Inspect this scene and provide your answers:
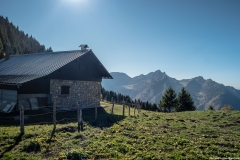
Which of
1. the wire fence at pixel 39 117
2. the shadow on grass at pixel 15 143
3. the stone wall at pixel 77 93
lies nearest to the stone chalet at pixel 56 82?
the stone wall at pixel 77 93

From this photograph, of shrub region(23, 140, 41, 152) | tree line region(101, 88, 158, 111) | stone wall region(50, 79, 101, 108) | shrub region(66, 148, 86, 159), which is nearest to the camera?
shrub region(66, 148, 86, 159)

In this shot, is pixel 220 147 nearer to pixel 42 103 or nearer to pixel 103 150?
pixel 103 150

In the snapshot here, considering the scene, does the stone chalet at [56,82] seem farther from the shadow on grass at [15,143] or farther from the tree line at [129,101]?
the tree line at [129,101]

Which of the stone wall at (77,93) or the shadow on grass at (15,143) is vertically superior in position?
the stone wall at (77,93)

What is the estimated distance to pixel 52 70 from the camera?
743 inches

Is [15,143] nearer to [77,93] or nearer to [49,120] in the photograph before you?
[49,120]

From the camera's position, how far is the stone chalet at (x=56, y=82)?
704 inches

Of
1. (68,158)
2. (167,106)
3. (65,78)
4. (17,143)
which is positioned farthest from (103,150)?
(167,106)

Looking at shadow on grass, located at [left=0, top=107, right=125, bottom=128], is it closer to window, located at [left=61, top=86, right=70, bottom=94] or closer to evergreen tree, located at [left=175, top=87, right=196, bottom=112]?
window, located at [left=61, top=86, right=70, bottom=94]

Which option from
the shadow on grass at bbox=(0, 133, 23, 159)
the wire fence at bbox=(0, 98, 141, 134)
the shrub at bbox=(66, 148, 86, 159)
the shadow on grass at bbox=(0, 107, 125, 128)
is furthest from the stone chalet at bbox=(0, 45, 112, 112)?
the shrub at bbox=(66, 148, 86, 159)

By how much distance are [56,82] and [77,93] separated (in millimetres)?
3719

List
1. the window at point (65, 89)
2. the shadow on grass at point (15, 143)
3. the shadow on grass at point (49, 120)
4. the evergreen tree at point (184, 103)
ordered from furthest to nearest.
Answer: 1. the evergreen tree at point (184, 103)
2. the window at point (65, 89)
3. the shadow on grass at point (49, 120)
4. the shadow on grass at point (15, 143)

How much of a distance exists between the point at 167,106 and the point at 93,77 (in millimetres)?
23559

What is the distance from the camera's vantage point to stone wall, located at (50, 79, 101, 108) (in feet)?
67.4
